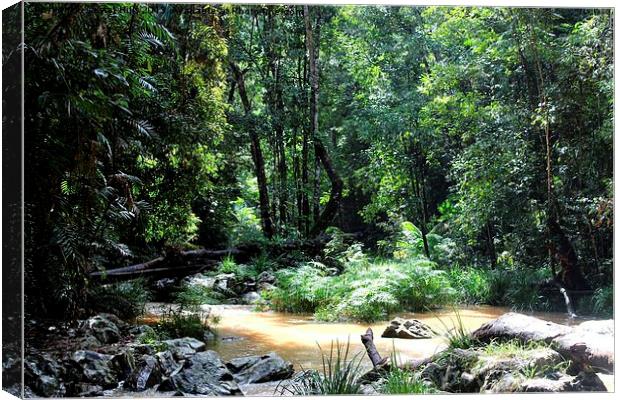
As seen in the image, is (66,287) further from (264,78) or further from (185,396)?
(264,78)

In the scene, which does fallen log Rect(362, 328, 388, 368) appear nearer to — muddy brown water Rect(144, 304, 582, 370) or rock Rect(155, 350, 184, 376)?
muddy brown water Rect(144, 304, 582, 370)

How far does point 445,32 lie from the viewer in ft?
16.5

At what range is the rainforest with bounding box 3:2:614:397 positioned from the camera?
4742 millimetres

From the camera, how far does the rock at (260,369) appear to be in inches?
178

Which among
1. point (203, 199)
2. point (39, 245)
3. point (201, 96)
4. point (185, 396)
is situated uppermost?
point (201, 96)

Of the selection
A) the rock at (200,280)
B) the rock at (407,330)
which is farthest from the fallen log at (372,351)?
the rock at (200,280)

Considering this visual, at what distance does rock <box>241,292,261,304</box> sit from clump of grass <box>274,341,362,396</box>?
0.83 m

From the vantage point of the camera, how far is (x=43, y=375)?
4273 mm

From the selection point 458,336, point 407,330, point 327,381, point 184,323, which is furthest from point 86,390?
point 458,336

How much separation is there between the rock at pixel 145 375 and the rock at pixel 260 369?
46 centimetres

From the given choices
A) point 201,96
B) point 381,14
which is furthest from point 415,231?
point 201,96

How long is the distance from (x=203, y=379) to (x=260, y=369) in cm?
38

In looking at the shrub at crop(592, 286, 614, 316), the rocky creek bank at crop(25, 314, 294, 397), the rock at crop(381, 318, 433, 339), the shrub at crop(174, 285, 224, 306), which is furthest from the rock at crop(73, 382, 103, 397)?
the shrub at crop(592, 286, 614, 316)

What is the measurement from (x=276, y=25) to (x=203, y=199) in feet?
4.73
